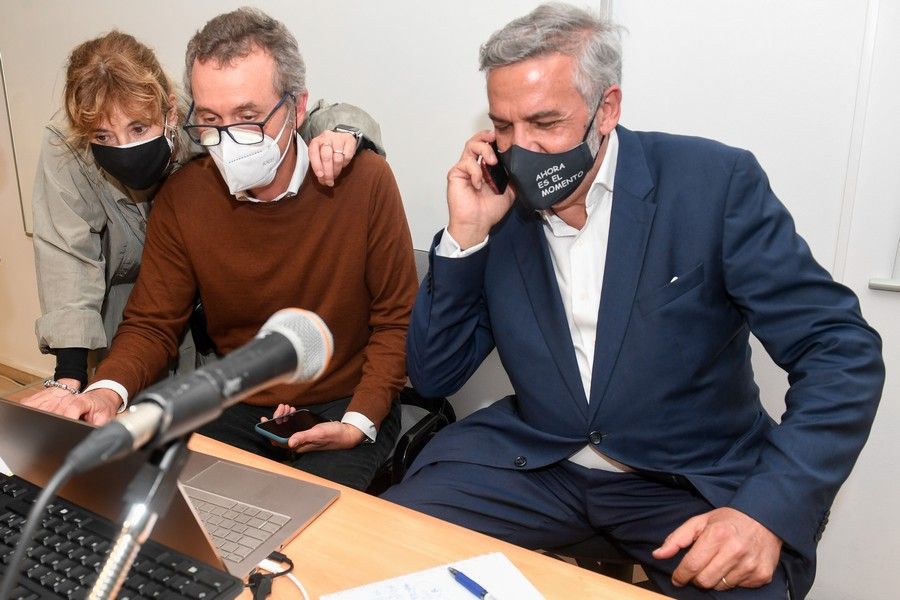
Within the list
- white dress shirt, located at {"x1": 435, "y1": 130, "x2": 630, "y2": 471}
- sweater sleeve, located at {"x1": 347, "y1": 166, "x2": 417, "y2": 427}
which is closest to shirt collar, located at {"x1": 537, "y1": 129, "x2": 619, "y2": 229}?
white dress shirt, located at {"x1": 435, "y1": 130, "x2": 630, "y2": 471}

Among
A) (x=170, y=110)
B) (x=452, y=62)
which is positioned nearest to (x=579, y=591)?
(x=170, y=110)

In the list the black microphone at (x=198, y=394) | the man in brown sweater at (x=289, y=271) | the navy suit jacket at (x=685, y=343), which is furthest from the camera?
the man in brown sweater at (x=289, y=271)

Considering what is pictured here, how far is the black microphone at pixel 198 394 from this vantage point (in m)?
0.46

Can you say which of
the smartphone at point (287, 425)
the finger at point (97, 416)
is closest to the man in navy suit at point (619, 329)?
the smartphone at point (287, 425)

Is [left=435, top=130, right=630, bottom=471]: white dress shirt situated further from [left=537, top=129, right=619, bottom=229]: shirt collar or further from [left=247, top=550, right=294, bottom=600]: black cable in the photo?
[left=247, top=550, right=294, bottom=600]: black cable

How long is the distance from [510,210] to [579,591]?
84 cm

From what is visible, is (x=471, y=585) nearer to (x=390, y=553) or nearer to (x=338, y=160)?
(x=390, y=553)

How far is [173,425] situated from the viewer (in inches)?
18.7

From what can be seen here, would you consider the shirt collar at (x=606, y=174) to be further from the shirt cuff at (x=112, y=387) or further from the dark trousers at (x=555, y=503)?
the shirt cuff at (x=112, y=387)

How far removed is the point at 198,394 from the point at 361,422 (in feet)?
3.66

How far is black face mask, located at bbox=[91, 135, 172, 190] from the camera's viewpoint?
160 centimetres

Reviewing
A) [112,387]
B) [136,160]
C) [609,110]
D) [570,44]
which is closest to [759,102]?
[609,110]

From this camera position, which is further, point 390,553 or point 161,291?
point 161,291

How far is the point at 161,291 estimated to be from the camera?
173 cm
